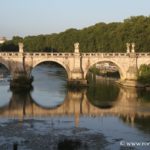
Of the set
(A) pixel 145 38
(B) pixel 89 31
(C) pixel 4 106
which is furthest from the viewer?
(B) pixel 89 31

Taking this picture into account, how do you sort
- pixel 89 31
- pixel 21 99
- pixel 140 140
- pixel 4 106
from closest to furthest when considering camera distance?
pixel 140 140, pixel 4 106, pixel 21 99, pixel 89 31

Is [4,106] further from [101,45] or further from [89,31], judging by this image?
[89,31]

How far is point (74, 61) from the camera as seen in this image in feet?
158

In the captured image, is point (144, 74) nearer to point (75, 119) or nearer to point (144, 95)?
point (144, 95)

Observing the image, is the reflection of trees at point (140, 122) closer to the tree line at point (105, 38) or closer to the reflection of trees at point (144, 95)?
the reflection of trees at point (144, 95)

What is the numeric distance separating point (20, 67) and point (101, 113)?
17863mm

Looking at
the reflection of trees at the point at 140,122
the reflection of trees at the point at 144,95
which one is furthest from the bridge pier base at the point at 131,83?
the reflection of trees at the point at 140,122

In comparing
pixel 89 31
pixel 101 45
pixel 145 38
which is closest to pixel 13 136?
pixel 145 38

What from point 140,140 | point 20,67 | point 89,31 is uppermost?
point 89,31

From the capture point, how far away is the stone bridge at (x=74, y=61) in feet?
156

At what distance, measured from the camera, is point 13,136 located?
78.2 feet

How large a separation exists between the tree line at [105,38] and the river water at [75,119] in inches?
811

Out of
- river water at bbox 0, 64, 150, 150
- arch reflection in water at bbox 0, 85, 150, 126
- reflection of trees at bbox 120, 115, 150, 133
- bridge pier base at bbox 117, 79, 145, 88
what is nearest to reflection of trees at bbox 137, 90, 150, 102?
river water at bbox 0, 64, 150, 150

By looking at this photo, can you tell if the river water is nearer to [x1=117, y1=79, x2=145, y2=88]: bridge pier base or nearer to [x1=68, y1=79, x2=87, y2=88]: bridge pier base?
[x1=117, y1=79, x2=145, y2=88]: bridge pier base
